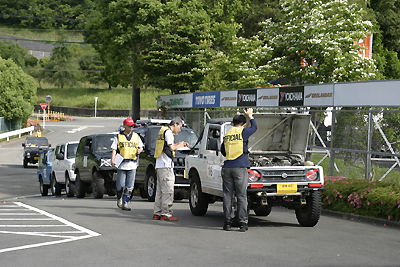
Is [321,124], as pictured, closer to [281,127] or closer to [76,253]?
[281,127]

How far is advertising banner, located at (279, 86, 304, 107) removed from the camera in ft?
62.4

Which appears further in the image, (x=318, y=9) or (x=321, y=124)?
(x=318, y=9)

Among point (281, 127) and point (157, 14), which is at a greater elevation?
point (157, 14)

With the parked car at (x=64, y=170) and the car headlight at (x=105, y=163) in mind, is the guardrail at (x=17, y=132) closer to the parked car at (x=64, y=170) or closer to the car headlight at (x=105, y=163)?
the parked car at (x=64, y=170)

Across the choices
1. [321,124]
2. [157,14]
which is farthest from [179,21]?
[321,124]

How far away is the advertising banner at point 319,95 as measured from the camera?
1723 centimetres

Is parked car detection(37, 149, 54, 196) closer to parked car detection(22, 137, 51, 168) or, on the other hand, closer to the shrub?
the shrub

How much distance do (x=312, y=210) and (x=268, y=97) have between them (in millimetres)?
10163

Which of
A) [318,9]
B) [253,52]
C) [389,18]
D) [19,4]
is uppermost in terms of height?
[19,4]

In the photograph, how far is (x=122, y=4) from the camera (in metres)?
40.0

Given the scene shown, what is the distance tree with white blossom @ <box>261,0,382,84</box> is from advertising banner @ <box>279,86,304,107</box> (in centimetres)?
1362

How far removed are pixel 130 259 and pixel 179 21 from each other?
109 ft

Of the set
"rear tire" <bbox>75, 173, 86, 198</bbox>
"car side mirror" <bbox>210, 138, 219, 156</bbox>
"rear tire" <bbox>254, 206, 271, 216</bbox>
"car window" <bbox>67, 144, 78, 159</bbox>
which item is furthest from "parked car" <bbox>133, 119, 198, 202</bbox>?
"car side mirror" <bbox>210, 138, 219, 156</bbox>

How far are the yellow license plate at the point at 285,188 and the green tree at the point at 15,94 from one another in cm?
5167
